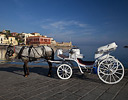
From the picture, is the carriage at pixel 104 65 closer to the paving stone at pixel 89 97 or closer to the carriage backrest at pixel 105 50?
the carriage backrest at pixel 105 50

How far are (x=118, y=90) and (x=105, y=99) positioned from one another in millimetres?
791

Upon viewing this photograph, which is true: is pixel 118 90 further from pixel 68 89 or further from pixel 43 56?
pixel 43 56

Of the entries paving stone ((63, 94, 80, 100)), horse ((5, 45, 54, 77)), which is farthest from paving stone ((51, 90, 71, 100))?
horse ((5, 45, 54, 77))

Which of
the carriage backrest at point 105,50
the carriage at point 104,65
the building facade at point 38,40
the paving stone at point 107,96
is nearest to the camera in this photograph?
the paving stone at point 107,96

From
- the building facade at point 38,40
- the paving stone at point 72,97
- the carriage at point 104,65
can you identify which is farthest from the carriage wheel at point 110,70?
the building facade at point 38,40

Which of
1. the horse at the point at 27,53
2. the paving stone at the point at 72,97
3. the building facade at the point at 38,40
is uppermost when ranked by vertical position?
the building facade at the point at 38,40

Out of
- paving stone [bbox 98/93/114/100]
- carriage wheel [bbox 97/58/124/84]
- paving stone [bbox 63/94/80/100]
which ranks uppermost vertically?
carriage wheel [bbox 97/58/124/84]

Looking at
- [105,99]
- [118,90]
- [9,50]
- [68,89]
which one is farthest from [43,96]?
[9,50]

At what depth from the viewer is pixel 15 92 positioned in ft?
9.51

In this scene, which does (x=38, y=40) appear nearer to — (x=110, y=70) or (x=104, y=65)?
(x=104, y=65)

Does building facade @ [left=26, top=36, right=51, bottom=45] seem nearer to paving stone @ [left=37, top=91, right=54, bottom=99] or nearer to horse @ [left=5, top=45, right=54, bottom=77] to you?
horse @ [left=5, top=45, right=54, bottom=77]

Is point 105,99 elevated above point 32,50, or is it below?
below

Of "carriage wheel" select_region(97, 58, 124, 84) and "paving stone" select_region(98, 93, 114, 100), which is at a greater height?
"carriage wheel" select_region(97, 58, 124, 84)

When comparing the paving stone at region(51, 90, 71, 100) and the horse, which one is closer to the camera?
the paving stone at region(51, 90, 71, 100)
